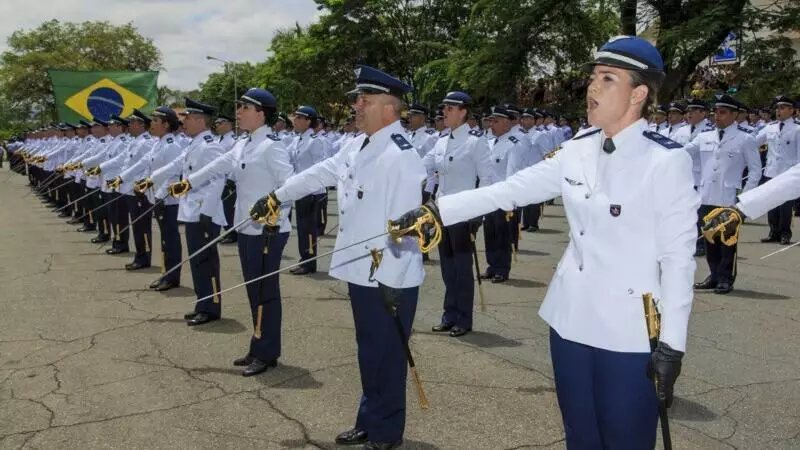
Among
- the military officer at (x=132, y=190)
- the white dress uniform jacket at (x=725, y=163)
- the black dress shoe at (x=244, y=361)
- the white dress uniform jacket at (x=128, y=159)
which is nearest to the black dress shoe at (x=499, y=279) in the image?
the white dress uniform jacket at (x=725, y=163)

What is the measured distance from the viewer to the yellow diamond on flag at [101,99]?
25.6 metres

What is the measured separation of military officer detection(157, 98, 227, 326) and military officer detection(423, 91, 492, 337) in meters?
2.29

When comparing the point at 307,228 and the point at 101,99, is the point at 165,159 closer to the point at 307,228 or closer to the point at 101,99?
the point at 307,228

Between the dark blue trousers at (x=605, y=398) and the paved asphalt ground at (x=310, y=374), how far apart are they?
1.57 m

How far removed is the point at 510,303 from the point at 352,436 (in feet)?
13.3

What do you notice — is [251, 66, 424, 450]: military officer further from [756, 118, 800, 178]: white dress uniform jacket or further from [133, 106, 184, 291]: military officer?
[756, 118, 800, 178]: white dress uniform jacket

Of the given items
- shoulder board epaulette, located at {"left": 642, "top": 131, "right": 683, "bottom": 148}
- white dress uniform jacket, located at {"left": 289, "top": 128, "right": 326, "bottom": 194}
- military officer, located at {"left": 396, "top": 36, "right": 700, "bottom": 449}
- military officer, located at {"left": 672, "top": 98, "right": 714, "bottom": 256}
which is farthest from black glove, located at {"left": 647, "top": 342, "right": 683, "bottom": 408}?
white dress uniform jacket, located at {"left": 289, "top": 128, "right": 326, "bottom": 194}

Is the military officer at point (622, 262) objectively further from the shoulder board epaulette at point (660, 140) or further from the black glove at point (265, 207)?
the black glove at point (265, 207)

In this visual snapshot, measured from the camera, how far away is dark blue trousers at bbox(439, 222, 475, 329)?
6.82m

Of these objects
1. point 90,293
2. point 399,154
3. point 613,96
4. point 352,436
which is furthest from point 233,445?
point 90,293

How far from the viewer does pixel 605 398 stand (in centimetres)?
270

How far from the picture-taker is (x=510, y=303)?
26.4 feet

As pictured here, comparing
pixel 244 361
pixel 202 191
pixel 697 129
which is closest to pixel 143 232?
pixel 202 191

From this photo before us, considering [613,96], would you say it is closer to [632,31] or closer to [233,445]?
[233,445]
